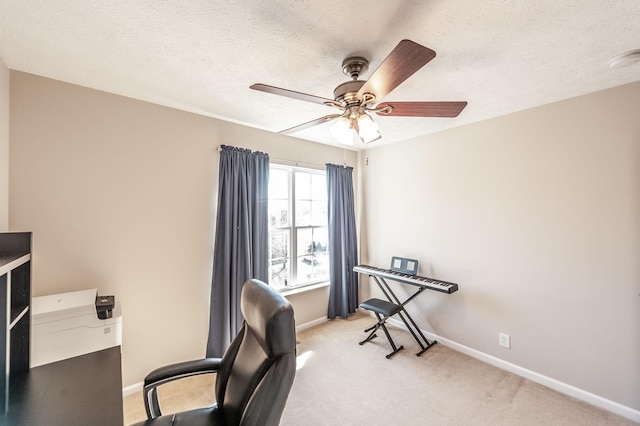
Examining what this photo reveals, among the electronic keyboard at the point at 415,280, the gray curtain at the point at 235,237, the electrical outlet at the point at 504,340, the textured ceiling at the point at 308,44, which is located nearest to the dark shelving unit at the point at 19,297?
the textured ceiling at the point at 308,44

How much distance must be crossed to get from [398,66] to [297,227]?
95.9 inches

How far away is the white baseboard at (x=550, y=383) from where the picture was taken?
2.00 m

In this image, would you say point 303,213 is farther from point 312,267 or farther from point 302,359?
point 302,359

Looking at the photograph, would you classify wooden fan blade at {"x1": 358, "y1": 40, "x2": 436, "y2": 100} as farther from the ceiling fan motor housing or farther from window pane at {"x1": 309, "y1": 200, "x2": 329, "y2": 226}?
window pane at {"x1": 309, "y1": 200, "x2": 329, "y2": 226}

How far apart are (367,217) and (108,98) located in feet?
10.1

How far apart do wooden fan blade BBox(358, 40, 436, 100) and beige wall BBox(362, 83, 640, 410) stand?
1.84 metres

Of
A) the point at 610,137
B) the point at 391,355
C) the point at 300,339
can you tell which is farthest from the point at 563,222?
the point at 300,339

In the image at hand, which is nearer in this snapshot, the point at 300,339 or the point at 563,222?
the point at 563,222

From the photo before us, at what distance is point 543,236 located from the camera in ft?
7.82

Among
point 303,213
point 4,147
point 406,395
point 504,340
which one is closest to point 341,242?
point 303,213

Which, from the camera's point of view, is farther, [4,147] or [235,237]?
[235,237]

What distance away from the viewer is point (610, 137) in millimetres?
2061

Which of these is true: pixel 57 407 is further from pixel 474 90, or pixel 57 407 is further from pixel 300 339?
pixel 474 90

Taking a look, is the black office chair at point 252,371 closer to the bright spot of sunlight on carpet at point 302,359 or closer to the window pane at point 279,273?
the bright spot of sunlight on carpet at point 302,359
